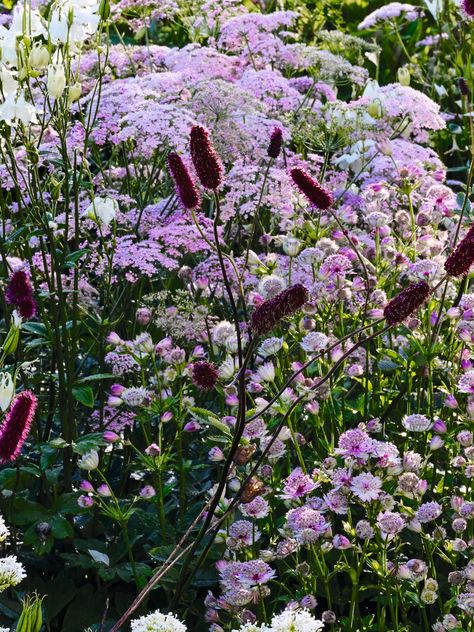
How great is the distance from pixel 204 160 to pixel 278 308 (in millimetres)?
331

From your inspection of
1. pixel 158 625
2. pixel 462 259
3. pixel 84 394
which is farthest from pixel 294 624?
pixel 84 394

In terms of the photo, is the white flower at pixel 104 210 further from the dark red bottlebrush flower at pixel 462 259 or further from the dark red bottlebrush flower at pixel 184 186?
the dark red bottlebrush flower at pixel 462 259

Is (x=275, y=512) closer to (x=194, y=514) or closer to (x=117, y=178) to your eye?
(x=194, y=514)

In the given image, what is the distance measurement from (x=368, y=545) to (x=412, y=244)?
1.08 m

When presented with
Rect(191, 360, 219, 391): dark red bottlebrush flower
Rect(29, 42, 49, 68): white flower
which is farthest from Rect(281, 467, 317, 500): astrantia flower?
Rect(29, 42, 49, 68): white flower

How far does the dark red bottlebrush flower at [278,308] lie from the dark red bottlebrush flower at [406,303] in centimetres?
20

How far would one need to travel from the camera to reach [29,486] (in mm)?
3338

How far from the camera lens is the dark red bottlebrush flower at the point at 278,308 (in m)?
1.78

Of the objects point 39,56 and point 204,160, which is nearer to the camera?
point 204,160

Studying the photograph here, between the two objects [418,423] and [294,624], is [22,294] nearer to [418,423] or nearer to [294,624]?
[418,423]

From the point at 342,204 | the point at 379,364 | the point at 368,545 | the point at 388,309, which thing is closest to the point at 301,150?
the point at 342,204

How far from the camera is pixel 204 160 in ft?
6.35

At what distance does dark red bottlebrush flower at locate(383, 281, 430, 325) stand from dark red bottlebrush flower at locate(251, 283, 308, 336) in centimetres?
20

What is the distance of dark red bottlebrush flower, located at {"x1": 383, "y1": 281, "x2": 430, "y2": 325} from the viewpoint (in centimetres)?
191
